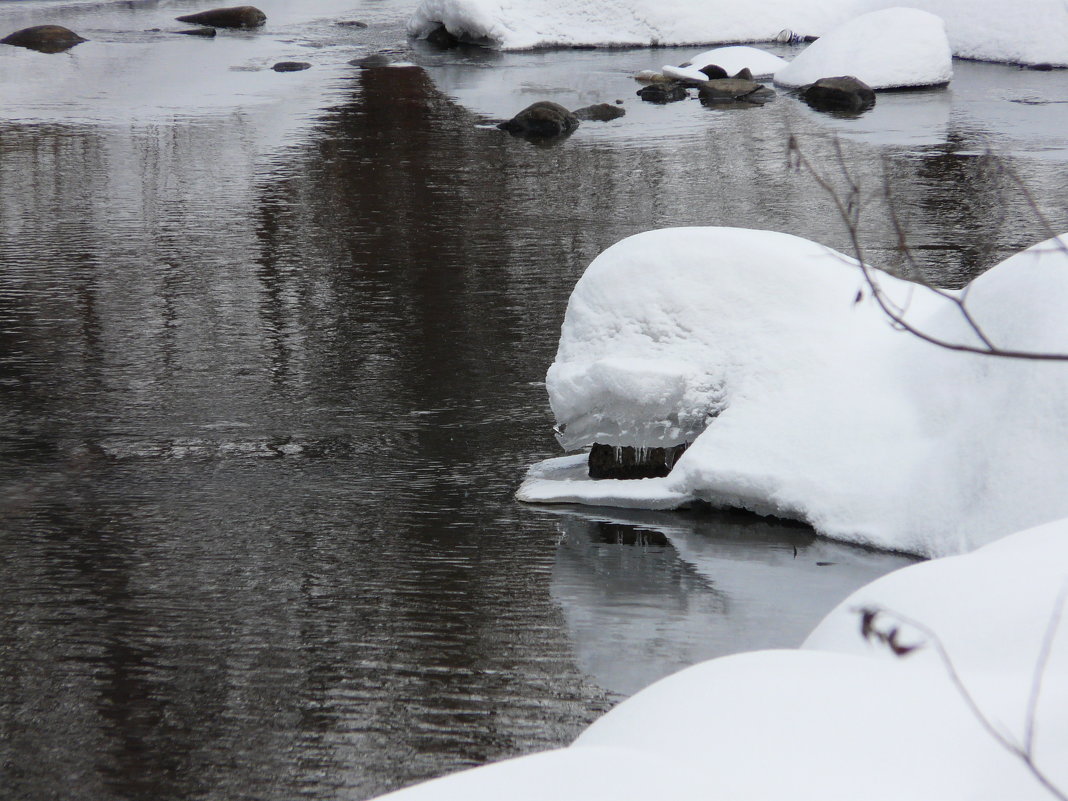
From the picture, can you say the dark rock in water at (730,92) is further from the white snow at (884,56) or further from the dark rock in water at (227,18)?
the dark rock in water at (227,18)

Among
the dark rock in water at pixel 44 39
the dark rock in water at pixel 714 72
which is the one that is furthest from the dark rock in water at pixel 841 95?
the dark rock in water at pixel 44 39

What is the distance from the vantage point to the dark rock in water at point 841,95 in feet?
64.8

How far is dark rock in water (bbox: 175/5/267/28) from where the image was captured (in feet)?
93.2

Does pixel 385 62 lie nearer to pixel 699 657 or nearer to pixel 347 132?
pixel 347 132

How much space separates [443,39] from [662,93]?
8682 millimetres

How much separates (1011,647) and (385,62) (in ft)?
74.5

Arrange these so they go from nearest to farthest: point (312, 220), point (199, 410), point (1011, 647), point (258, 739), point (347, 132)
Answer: point (1011, 647), point (258, 739), point (199, 410), point (312, 220), point (347, 132)

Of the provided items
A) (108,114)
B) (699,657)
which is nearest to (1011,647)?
(699,657)

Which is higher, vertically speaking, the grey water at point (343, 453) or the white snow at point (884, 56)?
the white snow at point (884, 56)

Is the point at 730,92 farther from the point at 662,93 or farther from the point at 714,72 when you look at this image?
the point at 714,72

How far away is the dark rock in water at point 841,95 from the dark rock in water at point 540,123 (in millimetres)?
4627

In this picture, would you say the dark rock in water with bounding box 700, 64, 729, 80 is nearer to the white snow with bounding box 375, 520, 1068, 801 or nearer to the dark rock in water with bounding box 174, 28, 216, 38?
the dark rock in water with bounding box 174, 28, 216, 38

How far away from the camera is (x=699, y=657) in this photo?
505 centimetres

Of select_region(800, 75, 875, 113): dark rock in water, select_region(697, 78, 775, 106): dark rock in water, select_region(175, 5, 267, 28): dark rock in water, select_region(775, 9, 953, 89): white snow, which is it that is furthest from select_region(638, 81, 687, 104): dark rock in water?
select_region(175, 5, 267, 28): dark rock in water
